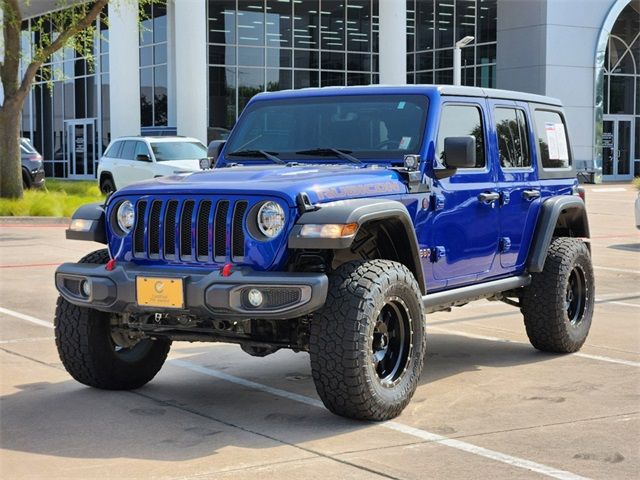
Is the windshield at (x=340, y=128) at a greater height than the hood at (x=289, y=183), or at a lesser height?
greater

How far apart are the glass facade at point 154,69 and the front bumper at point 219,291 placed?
35.5 meters

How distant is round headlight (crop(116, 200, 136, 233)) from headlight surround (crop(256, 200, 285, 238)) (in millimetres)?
915

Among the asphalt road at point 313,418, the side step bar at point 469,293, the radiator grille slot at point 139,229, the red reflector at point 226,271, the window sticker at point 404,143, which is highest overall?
the window sticker at point 404,143

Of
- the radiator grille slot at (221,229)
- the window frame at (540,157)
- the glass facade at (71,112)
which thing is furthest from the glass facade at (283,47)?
the radiator grille slot at (221,229)

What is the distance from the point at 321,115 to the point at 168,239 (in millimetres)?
1697

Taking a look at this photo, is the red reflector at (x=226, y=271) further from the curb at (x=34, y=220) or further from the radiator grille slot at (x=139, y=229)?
the curb at (x=34, y=220)

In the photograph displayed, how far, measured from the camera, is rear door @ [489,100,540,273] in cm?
757

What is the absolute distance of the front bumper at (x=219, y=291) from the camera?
5480 mm

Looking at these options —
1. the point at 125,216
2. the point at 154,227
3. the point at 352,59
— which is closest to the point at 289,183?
the point at 154,227

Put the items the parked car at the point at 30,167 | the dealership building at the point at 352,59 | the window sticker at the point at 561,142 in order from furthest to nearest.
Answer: the dealership building at the point at 352,59
the parked car at the point at 30,167
the window sticker at the point at 561,142

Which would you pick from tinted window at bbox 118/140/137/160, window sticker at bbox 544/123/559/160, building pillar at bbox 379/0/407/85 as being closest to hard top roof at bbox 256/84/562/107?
window sticker at bbox 544/123/559/160

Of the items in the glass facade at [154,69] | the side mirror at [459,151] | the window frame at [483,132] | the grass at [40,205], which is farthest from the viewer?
the glass facade at [154,69]

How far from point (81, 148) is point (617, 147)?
75.3 feet

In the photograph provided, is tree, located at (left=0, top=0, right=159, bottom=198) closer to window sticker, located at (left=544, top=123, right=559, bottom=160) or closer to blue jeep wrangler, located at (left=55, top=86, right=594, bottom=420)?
window sticker, located at (left=544, top=123, right=559, bottom=160)
